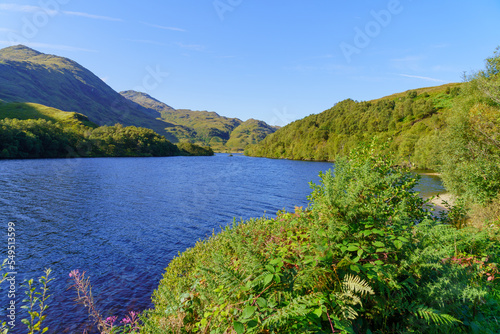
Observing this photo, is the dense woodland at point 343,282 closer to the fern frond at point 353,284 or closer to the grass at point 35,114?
the fern frond at point 353,284

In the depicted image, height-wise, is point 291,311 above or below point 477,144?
below

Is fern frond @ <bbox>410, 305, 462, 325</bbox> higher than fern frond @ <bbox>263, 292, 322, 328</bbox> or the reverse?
the reverse

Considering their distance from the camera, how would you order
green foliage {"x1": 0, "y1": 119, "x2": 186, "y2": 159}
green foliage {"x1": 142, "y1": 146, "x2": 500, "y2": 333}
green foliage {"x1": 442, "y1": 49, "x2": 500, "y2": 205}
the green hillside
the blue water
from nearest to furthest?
green foliage {"x1": 142, "y1": 146, "x2": 500, "y2": 333} → the blue water → green foliage {"x1": 442, "y1": 49, "x2": 500, "y2": 205} → the green hillside → green foliage {"x1": 0, "y1": 119, "x2": 186, "y2": 159}

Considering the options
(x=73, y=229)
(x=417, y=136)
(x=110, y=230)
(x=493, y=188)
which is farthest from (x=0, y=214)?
(x=417, y=136)

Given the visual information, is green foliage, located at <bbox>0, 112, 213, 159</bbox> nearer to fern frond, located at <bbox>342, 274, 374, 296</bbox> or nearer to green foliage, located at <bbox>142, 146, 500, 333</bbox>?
green foliage, located at <bbox>142, 146, 500, 333</bbox>

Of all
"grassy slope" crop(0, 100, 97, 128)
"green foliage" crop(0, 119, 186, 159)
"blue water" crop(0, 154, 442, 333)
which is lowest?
"blue water" crop(0, 154, 442, 333)

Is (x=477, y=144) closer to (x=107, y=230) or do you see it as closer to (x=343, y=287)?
(x=343, y=287)

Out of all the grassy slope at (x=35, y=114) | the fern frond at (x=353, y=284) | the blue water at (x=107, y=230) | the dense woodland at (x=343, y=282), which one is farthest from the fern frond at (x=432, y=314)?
the grassy slope at (x=35, y=114)

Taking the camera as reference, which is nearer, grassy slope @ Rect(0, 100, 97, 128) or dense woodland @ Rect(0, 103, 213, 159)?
dense woodland @ Rect(0, 103, 213, 159)

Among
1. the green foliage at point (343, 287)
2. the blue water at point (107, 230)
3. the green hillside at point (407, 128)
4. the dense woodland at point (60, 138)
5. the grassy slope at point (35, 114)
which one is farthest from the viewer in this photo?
the grassy slope at point (35, 114)

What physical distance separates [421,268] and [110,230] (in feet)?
83.8

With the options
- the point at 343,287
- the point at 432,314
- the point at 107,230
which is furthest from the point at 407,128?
the point at 343,287

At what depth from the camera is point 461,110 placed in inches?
1387

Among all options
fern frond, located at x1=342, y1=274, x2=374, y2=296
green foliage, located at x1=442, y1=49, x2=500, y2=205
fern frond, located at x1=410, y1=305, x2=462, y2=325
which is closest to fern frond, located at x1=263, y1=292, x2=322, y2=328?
fern frond, located at x1=342, y1=274, x2=374, y2=296
